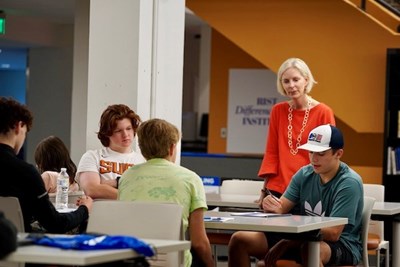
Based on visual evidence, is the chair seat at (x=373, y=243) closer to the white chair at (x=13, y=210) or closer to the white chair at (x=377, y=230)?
the white chair at (x=377, y=230)

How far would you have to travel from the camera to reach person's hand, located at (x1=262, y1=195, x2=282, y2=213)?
6.37m

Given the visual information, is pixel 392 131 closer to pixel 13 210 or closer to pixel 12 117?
pixel 12 117

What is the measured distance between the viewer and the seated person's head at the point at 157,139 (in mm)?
5305

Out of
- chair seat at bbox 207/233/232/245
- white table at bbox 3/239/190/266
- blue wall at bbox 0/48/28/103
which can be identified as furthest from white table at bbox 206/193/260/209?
blue wall at bbox 0/48/28/103

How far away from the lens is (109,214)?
4.82m

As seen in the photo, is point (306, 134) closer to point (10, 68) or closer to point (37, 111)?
point (37, 111)

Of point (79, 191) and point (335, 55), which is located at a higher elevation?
point (335, 55)

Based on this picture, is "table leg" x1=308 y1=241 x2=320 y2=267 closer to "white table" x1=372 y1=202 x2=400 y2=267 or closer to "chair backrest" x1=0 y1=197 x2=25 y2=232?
"white table" x1=372 y1=202 x2=400 y2=267

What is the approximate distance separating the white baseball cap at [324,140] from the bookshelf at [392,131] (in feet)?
20.8

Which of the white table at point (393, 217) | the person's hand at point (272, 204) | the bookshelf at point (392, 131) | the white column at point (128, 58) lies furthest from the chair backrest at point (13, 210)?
the bookshelf at point (392, 131)

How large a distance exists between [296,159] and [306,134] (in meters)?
0.20

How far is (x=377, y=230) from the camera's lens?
7816mm

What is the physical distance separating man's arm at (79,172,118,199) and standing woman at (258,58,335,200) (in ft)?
3.77

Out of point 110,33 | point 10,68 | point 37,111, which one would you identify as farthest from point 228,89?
point 110,33
